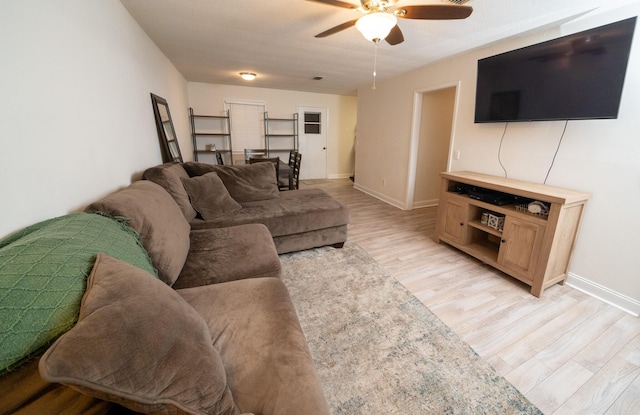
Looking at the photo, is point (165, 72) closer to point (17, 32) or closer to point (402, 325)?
point (17, 32)

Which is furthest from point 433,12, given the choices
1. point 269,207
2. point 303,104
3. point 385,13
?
point 303,104

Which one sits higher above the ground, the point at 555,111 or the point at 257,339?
the point at 555,111

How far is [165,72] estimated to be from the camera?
11.0 ft

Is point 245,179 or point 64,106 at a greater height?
point 64,106

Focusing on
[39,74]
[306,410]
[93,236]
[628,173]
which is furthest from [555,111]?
[39,74]

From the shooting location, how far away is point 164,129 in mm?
2924

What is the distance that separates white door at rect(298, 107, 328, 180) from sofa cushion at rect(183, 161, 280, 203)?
3647 millimetres

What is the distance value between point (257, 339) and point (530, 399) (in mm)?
1413

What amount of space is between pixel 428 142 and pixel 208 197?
139 inches

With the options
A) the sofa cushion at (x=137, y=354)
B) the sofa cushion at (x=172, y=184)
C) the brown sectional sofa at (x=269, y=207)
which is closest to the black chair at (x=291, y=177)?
the brown sectional sofa at (x=269, y=207)

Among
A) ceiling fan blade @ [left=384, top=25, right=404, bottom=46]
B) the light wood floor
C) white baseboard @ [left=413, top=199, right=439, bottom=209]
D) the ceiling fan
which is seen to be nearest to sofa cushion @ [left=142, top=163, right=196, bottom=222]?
the ceiling fan

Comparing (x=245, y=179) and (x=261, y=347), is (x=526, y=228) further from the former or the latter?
(x=245, y=179)

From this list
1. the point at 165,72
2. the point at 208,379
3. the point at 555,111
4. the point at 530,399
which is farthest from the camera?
the point at 165,72

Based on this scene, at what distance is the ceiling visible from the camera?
2016 mm
